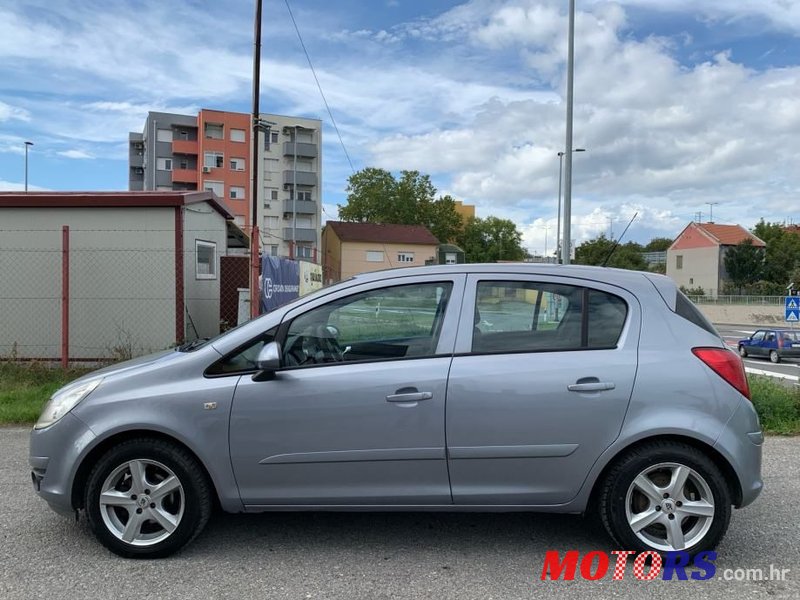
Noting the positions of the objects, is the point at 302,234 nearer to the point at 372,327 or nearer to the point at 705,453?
the point at 372,327

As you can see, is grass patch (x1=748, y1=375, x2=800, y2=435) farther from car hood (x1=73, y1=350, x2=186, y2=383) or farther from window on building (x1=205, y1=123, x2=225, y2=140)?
window on building (x1=205, y1=123, x2=225, y2=140)

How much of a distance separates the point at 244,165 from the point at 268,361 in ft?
206

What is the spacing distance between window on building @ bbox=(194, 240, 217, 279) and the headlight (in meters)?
7.25

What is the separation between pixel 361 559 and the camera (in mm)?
3588

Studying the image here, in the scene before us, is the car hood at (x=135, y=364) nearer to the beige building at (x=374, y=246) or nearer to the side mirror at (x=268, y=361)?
the side mirror at (x=268, y=361)

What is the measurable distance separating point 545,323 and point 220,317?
8664mm

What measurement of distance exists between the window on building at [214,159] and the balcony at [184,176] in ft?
9.95

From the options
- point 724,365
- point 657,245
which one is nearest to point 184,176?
point 724,365

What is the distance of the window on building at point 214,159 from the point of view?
61.5 metres

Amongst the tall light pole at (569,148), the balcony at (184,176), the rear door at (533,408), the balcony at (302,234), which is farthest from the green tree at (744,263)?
the rear door at (533,408)

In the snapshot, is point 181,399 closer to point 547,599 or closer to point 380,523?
point 380,523

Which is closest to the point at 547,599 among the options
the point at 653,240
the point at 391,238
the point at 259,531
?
the point at 259,531

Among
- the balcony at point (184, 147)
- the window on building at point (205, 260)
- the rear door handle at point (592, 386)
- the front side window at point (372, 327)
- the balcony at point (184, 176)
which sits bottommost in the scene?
the rear door handle at point (592, 386)

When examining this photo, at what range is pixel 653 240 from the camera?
128 m
